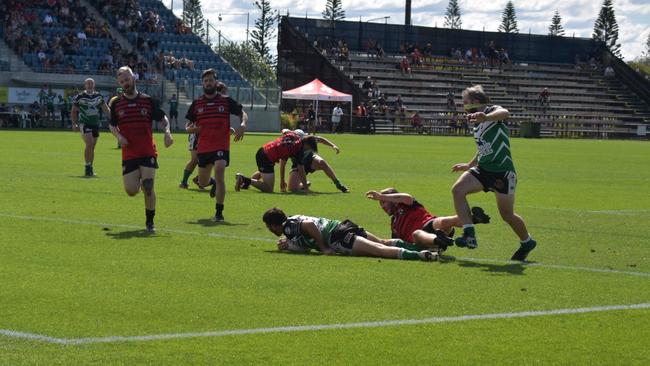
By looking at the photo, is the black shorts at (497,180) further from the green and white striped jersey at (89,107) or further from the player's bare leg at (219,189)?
the green and white striped jersey at (89,107)

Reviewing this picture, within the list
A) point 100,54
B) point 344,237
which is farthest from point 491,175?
point 100,54

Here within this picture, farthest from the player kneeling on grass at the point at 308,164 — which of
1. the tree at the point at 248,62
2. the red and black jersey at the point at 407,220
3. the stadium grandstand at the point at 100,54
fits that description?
the tree at the point at 248,62

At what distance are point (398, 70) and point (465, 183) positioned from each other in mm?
76878

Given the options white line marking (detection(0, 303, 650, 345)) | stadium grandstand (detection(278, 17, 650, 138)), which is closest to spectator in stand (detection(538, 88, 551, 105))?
stadium grandstand (detection(278, 17, 650, 138))

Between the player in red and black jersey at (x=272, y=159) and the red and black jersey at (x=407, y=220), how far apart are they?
10005 millimetres

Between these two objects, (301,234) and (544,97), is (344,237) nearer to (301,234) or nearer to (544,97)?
(301,234)

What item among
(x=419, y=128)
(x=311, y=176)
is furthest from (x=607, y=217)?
(x=419, y=128)

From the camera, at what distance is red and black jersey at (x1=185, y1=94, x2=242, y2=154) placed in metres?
17.7

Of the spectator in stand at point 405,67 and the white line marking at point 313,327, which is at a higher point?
the spectator in stand at point 405,67

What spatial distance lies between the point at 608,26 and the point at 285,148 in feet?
384

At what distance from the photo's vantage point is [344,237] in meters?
13.1

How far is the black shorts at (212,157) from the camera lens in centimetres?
1762

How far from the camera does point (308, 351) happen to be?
8031 mm

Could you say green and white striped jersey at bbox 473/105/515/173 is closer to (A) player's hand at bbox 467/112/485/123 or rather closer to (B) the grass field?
(A) player's hand at bbox 467/112/485/123
